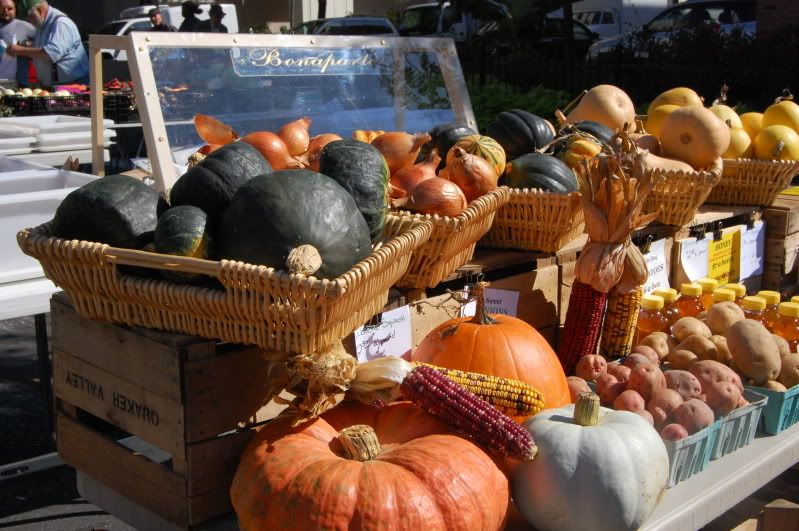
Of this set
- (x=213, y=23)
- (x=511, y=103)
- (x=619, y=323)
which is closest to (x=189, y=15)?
(x=213, y=23)

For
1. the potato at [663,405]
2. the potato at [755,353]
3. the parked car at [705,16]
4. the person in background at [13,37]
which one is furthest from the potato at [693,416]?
the parked car at [705,16]

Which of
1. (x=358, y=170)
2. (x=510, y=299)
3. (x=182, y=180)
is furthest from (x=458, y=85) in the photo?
(x=182, y=180)

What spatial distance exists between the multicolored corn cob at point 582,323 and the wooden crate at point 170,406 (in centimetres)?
89

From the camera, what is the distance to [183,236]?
1.62 metres

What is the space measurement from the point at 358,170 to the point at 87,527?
2.25m

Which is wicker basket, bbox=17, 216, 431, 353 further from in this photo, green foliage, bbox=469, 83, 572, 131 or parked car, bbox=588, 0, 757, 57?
parked car, bbox=588, 0, 757, 57

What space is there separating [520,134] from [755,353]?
982 millimetres

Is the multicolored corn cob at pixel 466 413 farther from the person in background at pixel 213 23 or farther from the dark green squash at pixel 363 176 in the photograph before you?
the person in background at pixel 213 23

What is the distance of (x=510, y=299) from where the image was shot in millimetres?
2395

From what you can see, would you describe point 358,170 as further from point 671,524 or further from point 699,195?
point 699,195

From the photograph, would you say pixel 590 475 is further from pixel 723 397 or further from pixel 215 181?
pixel 215 181

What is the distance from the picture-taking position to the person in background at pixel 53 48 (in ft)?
24.1

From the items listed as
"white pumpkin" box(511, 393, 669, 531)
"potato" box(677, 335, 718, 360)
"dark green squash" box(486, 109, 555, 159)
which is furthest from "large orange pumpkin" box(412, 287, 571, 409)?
"dark green squash" box(486, 109, 555, 159)

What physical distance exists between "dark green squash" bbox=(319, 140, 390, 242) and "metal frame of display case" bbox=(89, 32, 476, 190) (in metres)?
0.95
